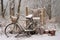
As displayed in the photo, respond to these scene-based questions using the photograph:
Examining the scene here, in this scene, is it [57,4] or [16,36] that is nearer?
[16,36]

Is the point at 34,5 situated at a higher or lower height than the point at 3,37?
higher

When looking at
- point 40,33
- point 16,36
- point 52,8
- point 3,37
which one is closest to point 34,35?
point 40,33

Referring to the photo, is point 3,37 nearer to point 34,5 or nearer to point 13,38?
point 13,38

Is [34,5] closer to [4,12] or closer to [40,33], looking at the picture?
[4,12]

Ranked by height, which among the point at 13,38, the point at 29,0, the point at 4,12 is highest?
the point at 29,0

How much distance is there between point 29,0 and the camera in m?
9.26

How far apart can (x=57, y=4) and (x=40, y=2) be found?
854 millimetres

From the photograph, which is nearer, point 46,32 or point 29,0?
point 46,32

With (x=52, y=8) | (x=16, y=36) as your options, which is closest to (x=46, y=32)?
(x=16, y=36)

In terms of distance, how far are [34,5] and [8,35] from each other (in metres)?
3.54

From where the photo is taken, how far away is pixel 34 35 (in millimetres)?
6078

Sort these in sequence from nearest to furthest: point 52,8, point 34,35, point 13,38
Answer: point 13,38, point 34,35, point 52,8

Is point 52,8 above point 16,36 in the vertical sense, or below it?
above

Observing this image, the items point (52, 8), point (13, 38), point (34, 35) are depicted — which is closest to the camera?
point (13, 38)
